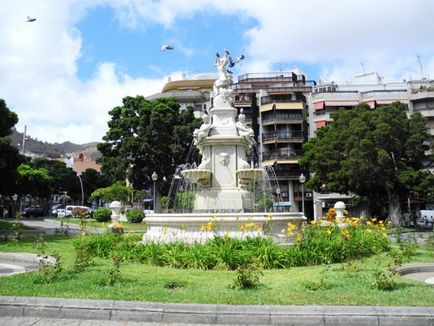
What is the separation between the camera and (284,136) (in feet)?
188

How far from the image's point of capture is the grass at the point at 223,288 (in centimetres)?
608

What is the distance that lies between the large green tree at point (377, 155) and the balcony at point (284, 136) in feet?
62.4

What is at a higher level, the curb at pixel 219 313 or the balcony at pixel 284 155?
the balcony at pixel 284 155

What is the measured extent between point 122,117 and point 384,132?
27.0 metres

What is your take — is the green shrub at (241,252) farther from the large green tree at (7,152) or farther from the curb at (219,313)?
the large green tree at (7,152)

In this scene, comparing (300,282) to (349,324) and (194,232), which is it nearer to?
(349,324)

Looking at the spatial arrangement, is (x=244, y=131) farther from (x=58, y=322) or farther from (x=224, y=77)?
(x=58, y=322)

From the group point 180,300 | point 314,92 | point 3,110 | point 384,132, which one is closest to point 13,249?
point 180,300

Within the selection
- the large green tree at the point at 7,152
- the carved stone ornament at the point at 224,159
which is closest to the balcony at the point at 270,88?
the large green tree at the point at 7,152

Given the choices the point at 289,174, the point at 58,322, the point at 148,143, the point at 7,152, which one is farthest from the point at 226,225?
the point at 289,174

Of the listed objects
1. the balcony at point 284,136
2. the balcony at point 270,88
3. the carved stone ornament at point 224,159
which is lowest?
the carved stone ornament at point 224,159

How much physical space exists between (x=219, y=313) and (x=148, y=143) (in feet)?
127

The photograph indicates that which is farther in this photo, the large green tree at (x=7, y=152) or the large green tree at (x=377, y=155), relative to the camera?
the large green tree at (x=377, y=155)

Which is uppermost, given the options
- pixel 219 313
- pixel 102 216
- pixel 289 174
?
pixel 289 174
